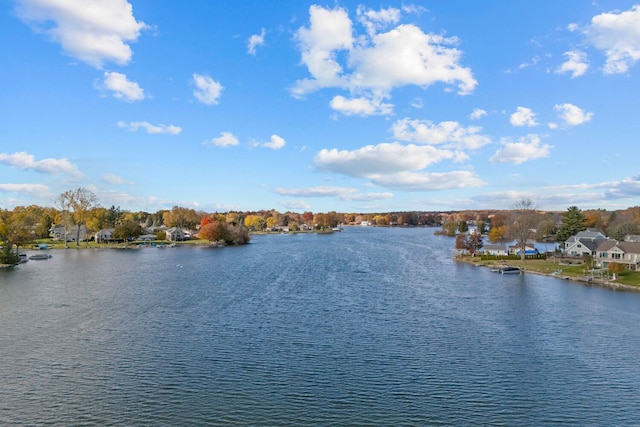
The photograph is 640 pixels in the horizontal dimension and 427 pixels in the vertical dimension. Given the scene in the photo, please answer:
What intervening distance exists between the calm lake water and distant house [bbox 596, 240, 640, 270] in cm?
1253

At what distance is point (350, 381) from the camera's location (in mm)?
18000

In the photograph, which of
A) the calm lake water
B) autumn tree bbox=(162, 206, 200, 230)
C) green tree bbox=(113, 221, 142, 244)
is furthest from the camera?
autumn tree bbox=(162, 206, 200, 230)

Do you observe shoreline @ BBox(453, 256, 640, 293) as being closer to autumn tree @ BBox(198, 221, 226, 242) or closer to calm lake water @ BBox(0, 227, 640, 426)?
calm lake water @ BBox(0, 227, 640, 426)

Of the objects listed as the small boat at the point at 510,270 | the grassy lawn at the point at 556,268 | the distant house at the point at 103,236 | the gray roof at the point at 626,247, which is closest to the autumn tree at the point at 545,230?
the grassy lawn at the point at 556,268

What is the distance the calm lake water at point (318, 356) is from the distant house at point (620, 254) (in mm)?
12530

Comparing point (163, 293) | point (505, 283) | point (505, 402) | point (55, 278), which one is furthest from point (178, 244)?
point (505, 402)

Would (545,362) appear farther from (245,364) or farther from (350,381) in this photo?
(245,364)

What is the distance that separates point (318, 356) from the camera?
830 inches

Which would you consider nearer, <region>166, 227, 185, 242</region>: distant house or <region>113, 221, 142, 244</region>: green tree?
<region>113, 221, 142, 244</region>: green tree

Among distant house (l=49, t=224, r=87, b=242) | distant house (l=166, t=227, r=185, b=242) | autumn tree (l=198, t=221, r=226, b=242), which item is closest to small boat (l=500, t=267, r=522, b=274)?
autumn tree (l=198, t=221, r=226, b=242)

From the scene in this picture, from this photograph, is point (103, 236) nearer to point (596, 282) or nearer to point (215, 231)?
point (215, 231)

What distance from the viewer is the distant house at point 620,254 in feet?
155

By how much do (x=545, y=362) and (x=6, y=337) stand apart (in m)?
28.9

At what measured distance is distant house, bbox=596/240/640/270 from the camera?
47.1 m
